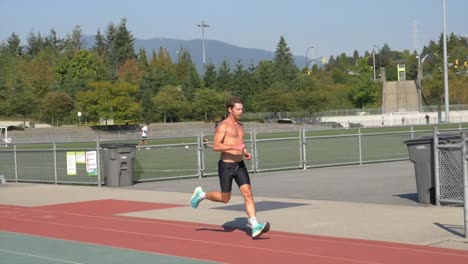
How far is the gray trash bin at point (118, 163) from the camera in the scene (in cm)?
2091

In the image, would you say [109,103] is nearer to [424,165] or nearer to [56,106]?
[56,106]

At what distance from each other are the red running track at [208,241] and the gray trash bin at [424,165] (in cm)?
427

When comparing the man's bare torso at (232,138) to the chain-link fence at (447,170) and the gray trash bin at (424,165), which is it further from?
the gray trash bin at (424,165)

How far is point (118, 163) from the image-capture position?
69.5 feet

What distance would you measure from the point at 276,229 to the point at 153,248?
7.40ft

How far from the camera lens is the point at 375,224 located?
11984 millimetres

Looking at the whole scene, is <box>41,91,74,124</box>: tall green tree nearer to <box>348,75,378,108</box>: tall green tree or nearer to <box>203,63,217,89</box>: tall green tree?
<box>203,63,217,89</box>: tall green tree

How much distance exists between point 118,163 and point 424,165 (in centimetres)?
950

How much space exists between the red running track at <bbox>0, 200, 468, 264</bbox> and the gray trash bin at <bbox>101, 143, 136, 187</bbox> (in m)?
5.50

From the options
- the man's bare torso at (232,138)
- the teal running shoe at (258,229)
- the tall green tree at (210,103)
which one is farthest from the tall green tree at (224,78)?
the teal running shoe at (258,229)

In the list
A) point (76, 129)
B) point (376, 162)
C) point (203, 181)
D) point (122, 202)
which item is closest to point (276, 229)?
point (122, 202)

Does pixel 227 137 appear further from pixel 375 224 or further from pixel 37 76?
pixel 37 76

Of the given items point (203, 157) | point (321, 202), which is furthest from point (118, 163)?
point (321, 202)

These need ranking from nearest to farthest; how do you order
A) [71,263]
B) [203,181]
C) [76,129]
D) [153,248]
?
1. [71,263]
2. [153,248]
3. [203,181]
4. [76,129]
